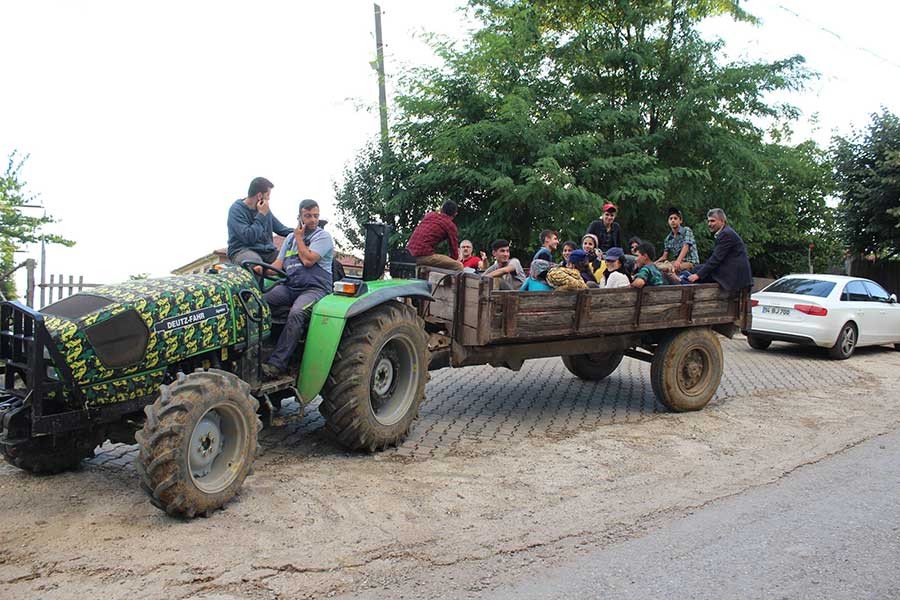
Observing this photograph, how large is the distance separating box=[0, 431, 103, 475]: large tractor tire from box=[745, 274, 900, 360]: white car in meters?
10.8

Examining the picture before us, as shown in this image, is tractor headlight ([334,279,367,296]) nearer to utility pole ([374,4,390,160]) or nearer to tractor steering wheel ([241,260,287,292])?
tractor steering wheel ([241,260,287,292])

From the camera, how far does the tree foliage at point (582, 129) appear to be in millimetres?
14445

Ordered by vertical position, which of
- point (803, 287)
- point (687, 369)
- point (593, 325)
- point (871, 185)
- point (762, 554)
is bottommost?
point (762, 554)

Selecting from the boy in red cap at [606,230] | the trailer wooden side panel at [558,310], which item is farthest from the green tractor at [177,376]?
the boy in red cap at [606,230]

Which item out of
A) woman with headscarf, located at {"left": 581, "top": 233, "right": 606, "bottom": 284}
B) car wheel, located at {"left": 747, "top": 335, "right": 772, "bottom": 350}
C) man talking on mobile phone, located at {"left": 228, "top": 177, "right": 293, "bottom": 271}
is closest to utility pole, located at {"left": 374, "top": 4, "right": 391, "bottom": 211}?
woman with headscarf, located at {"left": 581, "top": 233, "right": 606, "bottom": 284}

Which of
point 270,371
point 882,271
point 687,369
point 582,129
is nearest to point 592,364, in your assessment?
point 687,369

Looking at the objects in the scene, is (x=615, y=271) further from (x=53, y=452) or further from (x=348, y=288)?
(x=53, y=452)

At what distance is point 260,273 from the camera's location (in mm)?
5781

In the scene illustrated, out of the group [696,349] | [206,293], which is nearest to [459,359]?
[206,293]

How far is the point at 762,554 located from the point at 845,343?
10588 mm

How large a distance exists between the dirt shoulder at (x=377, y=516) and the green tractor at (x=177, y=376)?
0.28 meters

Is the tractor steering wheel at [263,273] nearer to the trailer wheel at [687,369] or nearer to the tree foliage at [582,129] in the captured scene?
the trailer wheel at [687,369]

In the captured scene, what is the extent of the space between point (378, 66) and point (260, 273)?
496 inches

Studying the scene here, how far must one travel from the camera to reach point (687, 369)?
334 inches
